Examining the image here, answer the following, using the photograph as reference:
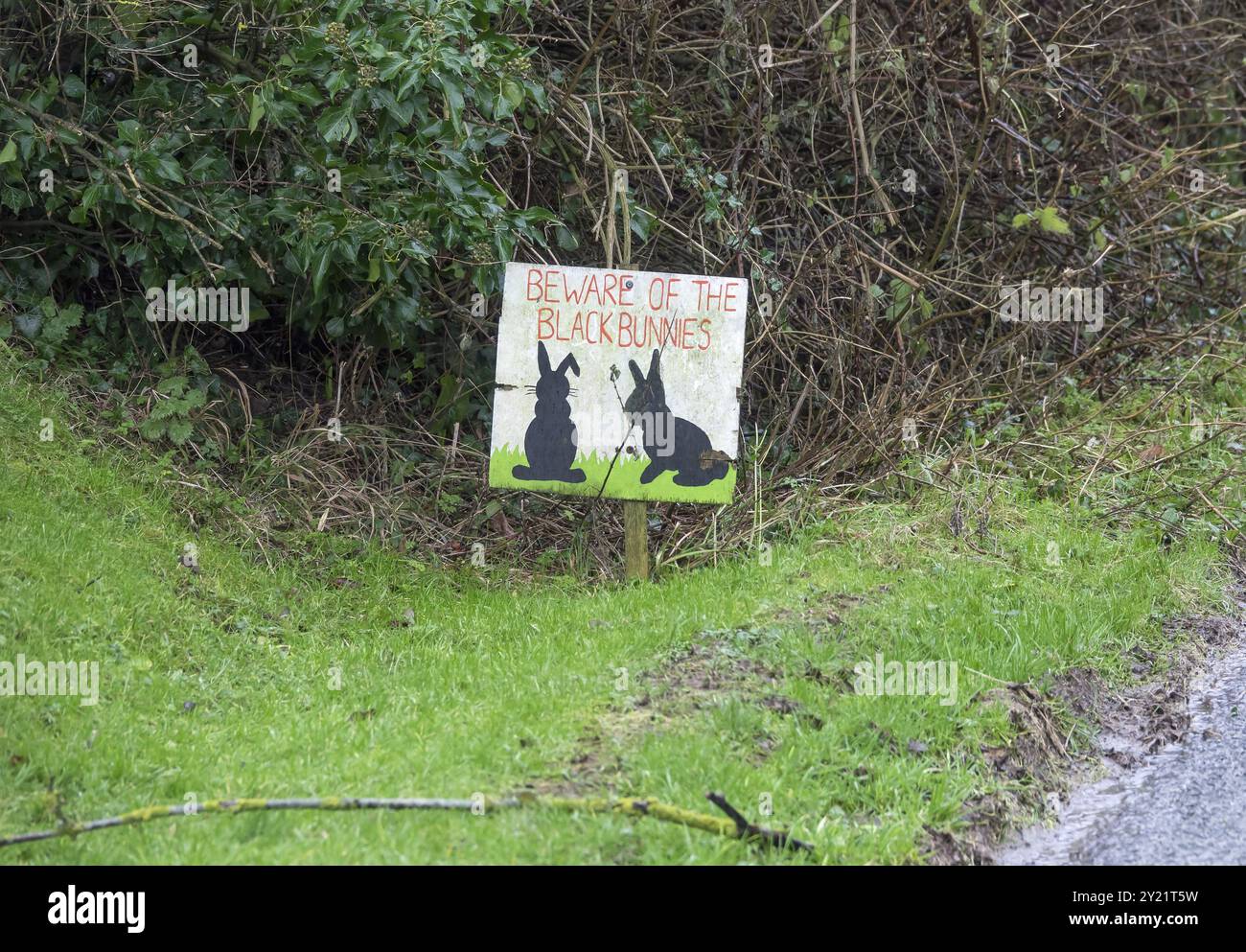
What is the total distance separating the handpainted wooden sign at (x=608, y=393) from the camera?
577 cm

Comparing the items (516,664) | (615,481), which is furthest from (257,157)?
(516,664)

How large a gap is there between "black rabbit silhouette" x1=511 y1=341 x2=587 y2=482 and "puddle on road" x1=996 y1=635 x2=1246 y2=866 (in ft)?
8.41

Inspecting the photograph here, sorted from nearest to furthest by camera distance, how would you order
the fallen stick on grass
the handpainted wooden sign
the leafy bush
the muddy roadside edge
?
the fallen stick on grass, the muddy roadside edge, the leafy bush, the handpainted wooden sign

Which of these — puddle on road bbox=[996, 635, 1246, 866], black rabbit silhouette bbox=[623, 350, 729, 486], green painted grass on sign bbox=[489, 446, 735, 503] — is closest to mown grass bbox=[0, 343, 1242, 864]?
puddle on road bbox=[996, 635, 1246, 866]

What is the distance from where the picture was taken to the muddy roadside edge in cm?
410

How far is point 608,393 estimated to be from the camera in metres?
5.78

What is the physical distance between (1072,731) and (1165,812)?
556 millimetres

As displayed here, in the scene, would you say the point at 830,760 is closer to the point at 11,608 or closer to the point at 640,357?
the point at 640,357

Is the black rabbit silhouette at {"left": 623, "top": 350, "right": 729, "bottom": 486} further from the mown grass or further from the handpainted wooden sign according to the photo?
the mown grass

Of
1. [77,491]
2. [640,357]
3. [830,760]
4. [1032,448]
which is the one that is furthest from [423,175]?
[1032,448]

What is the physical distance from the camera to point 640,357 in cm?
579

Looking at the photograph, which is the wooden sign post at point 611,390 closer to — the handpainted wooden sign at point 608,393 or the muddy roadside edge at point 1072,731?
the handpainted wooden sign at point 608,393

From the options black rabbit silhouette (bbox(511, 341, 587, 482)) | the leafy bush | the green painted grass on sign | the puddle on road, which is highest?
the leafy bush

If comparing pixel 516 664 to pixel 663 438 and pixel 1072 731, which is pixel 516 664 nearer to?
pixel 663 438
